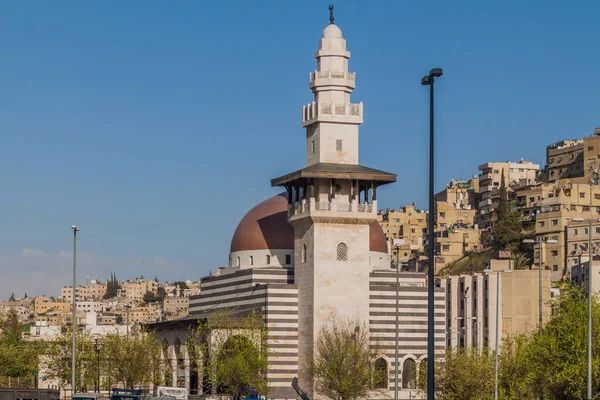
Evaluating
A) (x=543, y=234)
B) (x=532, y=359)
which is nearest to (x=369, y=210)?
(x=532, y=359)

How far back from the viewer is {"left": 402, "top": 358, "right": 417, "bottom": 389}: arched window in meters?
100

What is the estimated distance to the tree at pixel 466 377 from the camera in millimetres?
81875

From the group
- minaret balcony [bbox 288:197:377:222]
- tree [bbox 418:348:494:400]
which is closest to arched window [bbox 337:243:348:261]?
minaret balcony [bbox 288:197:377:222]

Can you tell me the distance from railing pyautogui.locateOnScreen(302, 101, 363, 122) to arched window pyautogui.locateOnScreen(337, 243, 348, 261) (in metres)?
9.18

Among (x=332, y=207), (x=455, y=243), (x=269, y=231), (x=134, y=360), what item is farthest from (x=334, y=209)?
(x=455, y=243)

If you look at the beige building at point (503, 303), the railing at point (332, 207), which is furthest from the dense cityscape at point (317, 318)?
the beige building at point (503, 303)

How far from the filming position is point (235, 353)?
95.1 m

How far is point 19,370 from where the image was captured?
137375mm

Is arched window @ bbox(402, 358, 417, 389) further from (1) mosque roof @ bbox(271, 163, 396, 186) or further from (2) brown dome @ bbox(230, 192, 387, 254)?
(1) mosque roof @ bbox(271, 163, 396, 186)

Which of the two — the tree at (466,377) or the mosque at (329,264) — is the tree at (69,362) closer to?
the mosque at (329,264)

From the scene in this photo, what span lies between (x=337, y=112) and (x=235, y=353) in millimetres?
18370

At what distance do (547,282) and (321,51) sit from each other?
130ft

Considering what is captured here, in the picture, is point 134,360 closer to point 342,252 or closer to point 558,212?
point 342,252

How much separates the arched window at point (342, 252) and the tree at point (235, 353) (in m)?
7.27
